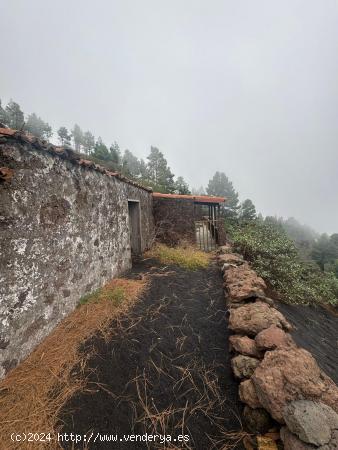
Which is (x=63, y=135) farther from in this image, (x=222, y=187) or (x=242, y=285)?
(x=242, y=285)

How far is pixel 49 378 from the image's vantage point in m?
2.24

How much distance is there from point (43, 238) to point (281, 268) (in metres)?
6.62

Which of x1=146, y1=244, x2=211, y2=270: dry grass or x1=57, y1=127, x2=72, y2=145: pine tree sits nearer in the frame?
x1=146, y1=244, x2=211, y2=270: dry grass

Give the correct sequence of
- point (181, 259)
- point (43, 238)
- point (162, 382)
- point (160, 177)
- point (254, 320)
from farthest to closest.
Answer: point (160, 177), point (181, 259), point (43, 238), point (254, 320), point (162, 382)

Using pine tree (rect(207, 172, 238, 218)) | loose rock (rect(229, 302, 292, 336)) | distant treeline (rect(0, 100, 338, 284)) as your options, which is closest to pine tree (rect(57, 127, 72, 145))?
distant treeline (rect(0, 100, 338, 284))

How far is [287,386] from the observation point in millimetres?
1641

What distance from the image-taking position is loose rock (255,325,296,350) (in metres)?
2.06

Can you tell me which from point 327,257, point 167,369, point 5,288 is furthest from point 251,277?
point 327,257

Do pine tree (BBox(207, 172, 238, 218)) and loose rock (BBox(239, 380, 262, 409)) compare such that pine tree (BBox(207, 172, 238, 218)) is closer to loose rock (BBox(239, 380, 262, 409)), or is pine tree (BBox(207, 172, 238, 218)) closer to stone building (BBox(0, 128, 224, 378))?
stone building (BBox(0, 128, 224, 378))

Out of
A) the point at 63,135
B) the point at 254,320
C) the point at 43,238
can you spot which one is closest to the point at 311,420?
the point at 254,320

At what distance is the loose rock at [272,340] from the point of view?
206cm

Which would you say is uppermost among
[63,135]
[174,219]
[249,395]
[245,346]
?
[63,135]

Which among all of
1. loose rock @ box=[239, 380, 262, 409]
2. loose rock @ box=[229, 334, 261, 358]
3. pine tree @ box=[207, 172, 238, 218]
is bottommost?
loose rock @ box=[239, 380, 262, 409]

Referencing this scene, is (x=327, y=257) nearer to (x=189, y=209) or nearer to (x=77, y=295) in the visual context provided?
(x=189, y=209)
